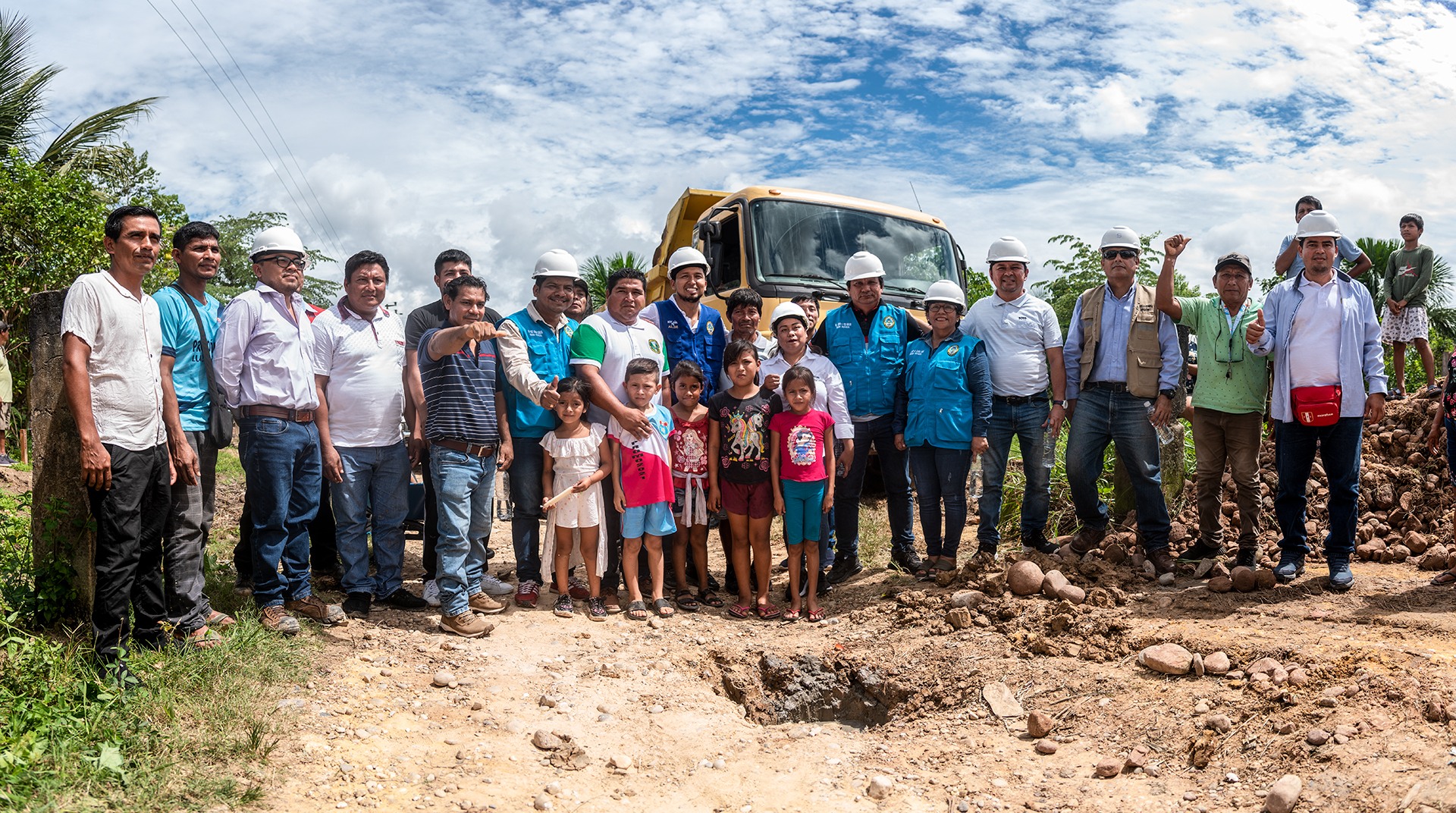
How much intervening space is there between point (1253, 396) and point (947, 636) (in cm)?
219

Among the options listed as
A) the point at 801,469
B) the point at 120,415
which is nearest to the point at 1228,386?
the point at 801,469

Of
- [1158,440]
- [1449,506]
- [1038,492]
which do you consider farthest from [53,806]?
[1449,506]

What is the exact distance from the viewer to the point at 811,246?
861 cm

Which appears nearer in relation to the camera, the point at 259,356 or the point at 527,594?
the point at 259,356

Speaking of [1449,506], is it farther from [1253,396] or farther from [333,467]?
[333,467]

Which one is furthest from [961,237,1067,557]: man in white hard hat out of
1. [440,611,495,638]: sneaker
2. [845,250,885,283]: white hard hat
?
[440,611,495,638]: sneaker

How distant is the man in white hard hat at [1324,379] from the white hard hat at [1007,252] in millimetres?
1322

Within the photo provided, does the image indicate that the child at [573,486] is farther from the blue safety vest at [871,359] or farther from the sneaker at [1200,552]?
the sneaker at [1200,552]

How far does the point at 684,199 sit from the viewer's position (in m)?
11.4

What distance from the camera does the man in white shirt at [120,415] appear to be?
3826 millimetres

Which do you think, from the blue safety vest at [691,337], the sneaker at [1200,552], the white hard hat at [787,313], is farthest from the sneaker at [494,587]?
the sneaker at [1200,552]

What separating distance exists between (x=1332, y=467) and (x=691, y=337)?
3.53 meters

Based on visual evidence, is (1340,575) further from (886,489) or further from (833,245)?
(833,245)

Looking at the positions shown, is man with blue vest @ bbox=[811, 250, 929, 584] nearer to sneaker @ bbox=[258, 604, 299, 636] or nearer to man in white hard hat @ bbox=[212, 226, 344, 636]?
man in white hard hat @ bbox=[212, 226, 344, 636]
